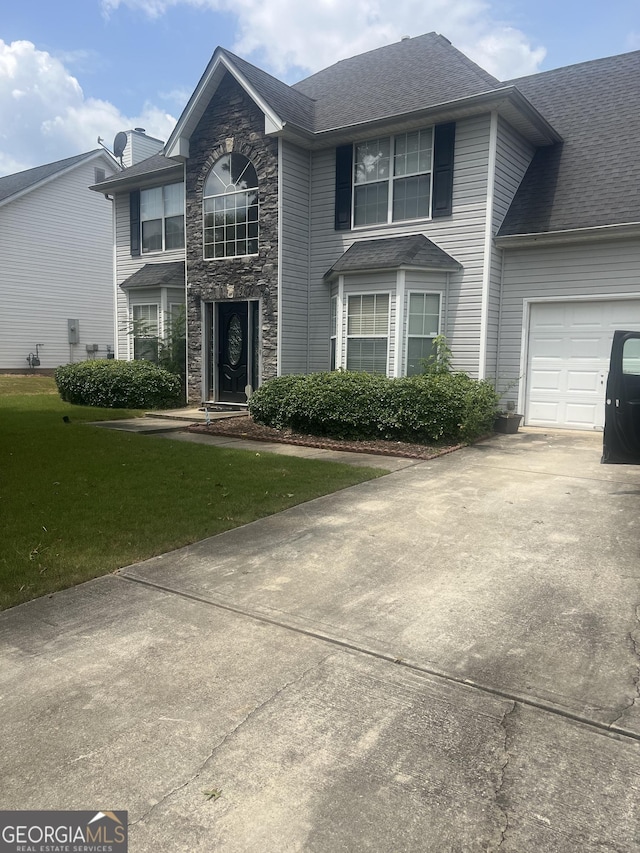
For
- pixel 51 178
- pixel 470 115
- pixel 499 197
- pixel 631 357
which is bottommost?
pixel 631 357

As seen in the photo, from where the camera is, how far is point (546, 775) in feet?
Answer: 8.11

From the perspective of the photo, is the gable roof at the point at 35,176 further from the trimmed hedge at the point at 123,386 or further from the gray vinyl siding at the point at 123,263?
the trimmed hedge at the point at 123,386

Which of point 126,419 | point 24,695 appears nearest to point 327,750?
point 24,695

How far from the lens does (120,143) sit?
Answer: 2467 centimetres

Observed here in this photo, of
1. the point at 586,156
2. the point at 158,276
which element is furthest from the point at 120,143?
the point at 586,156

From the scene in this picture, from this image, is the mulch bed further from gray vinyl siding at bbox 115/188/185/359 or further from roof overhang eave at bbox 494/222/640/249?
gray vinyl siding at bbox 115/188/185/359

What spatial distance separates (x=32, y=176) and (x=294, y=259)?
56.8ft

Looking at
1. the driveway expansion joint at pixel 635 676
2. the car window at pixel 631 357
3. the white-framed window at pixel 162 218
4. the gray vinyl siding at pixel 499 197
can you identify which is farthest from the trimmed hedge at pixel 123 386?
the driveway expansion joint at pixel 635 676

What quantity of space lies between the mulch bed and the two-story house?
7.79 ft

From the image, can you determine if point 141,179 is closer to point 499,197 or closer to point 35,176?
point 499,197

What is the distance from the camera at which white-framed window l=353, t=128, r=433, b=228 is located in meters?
12.6

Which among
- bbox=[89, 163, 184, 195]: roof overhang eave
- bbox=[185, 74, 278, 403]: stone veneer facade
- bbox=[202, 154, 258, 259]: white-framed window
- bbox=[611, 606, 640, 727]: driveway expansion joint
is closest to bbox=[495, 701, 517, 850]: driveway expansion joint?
bbox=[611, 606, 640, 727]: driveway expansion joint

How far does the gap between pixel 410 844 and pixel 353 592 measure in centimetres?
217

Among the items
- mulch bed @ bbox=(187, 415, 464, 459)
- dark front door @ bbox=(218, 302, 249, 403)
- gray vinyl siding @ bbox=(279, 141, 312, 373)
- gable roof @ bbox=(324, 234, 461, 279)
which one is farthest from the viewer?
dark front door @ bbox=(218, 302, 249, 403)
